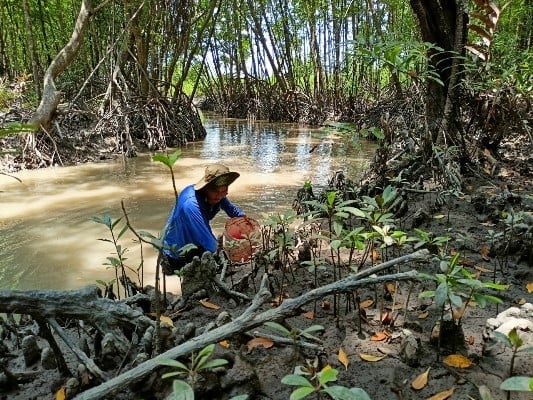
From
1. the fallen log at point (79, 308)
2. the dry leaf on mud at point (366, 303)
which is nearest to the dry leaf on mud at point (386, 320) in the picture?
the dry leaf on mud at point (366, 303)

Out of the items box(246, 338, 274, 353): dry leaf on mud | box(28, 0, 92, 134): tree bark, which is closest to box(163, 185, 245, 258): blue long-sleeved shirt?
box(246, 338, 274, 353): dry leaf on mud

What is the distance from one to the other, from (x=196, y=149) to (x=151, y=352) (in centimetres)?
805

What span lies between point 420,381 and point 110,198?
464cm

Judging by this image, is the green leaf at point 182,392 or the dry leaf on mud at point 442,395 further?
the dry leaf on mud at point 442,395

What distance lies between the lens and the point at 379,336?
63.8 inches

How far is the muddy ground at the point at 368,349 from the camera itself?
1.34 m

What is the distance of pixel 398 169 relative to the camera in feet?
13.5

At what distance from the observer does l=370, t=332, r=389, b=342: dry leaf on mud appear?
5.27 feet

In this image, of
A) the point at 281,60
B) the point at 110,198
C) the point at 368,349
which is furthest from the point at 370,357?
the point at 281,60

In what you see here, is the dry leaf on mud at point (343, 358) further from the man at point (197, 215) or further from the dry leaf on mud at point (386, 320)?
the man at point (197, 215)

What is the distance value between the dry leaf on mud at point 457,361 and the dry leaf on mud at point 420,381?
0.10 meters

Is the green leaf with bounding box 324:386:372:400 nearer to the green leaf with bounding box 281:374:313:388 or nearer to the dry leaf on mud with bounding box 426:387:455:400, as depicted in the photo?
the green leaf with bounding box 281:374:313:388

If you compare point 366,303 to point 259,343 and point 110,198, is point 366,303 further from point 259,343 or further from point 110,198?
point 110,198

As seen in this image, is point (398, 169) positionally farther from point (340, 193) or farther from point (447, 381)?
point (447, 381)
